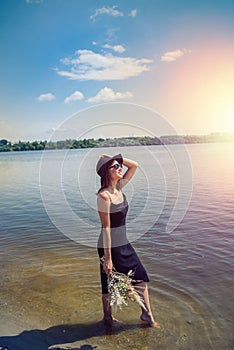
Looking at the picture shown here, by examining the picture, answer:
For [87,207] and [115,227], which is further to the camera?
[87,207]

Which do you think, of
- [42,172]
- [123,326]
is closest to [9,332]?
[123,326]

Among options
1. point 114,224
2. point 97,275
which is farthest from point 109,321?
point 97,275

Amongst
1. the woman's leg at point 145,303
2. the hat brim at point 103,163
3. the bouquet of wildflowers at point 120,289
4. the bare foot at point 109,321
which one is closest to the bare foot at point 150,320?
the woman's leg at point 145,303

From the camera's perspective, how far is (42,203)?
16984 millimetres

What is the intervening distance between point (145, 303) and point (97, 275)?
2.45 meters

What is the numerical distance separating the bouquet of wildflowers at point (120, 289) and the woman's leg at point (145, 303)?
0.21 meters

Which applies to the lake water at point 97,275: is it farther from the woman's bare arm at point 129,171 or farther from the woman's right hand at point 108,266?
the woman's bare arm at point 129,171

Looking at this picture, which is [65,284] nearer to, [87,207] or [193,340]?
[193,340]

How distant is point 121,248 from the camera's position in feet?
15.8

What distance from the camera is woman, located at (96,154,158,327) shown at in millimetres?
4523

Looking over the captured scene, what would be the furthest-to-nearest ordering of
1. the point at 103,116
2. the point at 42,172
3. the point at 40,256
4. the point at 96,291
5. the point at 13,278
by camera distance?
the point at 42,172 < the point at 40,256 < the point at 13,278 < the point at 96,291 < the point at 103,116

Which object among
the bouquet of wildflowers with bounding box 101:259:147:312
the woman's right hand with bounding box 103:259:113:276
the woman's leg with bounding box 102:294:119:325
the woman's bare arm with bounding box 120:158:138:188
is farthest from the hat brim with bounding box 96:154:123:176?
the woman's leg with bounding box 102:294:119:325

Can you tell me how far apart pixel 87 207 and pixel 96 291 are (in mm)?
8929

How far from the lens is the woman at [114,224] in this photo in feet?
14.8
